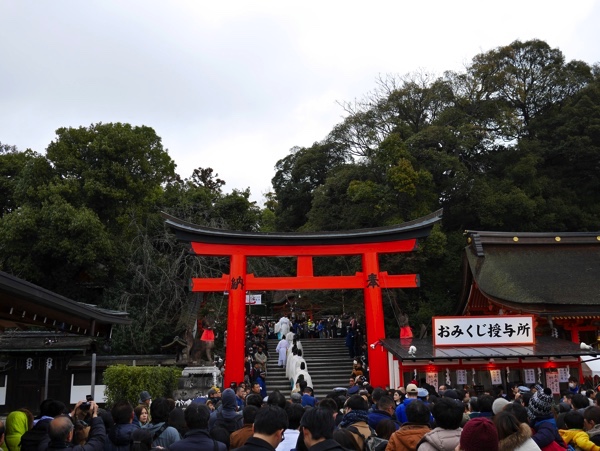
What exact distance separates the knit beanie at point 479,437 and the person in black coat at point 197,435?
6.86ft

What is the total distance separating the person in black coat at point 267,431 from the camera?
4020 millimetres

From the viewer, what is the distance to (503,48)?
3709 centimetres

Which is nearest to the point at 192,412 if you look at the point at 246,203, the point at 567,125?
the point at 246,203

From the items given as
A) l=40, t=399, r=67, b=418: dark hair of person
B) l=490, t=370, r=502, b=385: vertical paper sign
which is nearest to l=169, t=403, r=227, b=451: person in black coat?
l=40, t=399, r=67, b=418: dark hair of person

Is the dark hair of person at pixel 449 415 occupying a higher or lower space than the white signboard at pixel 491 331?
lower

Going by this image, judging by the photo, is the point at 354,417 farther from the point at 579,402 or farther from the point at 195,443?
the point at 579,402

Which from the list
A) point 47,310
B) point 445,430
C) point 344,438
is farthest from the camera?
point 47,310

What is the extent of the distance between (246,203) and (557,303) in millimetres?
20428

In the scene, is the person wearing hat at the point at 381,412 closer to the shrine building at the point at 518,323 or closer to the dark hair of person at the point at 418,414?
the dark hair of person at the point at 418,414

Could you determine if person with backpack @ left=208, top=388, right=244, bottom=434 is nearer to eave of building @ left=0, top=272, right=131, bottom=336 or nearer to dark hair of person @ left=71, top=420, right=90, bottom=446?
dark hair of person @ left=71, top=420, right=90, bottom=446

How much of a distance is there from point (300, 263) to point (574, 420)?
48.4 ft

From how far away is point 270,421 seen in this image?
4.13m

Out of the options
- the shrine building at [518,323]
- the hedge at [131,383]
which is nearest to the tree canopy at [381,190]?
the shrine building at [518,323]

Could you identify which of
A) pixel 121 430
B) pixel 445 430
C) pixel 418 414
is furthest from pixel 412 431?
pixel 121 430
